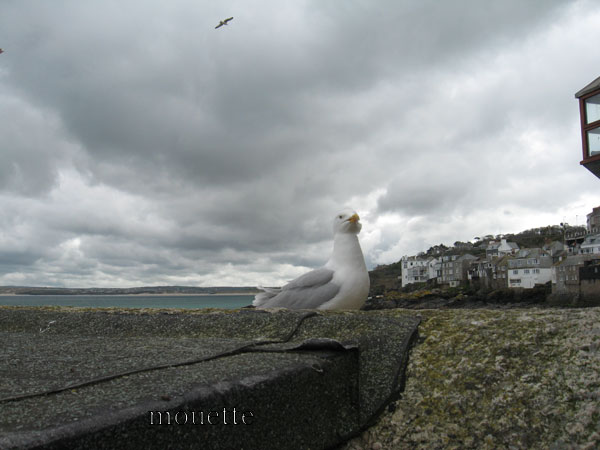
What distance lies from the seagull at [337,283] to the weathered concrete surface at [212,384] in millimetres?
2084

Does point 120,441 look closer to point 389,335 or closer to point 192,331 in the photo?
point 389,335

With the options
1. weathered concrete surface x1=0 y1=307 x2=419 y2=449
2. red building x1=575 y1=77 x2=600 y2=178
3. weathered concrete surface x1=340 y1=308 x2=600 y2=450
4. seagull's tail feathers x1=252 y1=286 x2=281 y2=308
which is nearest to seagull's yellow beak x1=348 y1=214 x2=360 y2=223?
seagull's tail feathers x1=252 y1=286 x2=281 y2=308

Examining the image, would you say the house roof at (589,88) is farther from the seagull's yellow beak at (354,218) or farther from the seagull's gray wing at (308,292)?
the seagull's gray wing at (308,292)

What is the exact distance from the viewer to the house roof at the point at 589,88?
12938 millimetres

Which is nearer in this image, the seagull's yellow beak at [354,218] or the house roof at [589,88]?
the seagull's yellow beak at [354,218]

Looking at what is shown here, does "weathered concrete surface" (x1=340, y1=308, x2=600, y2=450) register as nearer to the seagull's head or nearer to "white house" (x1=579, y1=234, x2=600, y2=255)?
the seagull's head

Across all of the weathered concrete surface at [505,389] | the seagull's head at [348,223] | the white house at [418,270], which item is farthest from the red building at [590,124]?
the white house at [418,270]

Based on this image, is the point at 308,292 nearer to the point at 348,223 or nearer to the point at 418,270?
the point at 348,223

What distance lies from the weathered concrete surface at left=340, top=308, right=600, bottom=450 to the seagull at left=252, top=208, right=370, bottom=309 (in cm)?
273

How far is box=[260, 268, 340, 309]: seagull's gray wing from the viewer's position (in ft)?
16.9

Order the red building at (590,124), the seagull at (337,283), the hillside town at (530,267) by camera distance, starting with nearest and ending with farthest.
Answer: the seagull at (337,283) < the red building at (590,124) < the hillside town at (530,267)

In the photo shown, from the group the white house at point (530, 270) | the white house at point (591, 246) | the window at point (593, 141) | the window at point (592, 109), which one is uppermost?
the window at point (592, 109)

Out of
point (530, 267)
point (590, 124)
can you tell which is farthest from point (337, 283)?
point (530, 267)

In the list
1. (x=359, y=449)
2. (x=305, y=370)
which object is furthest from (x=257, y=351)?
(x=359, y=449)
